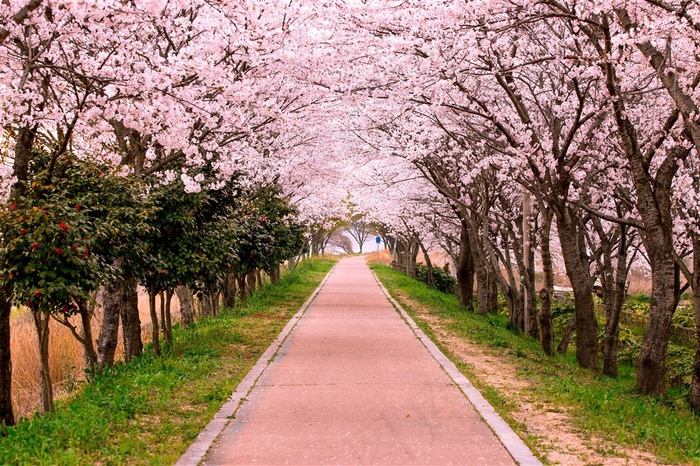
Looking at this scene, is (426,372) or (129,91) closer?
(129,91)

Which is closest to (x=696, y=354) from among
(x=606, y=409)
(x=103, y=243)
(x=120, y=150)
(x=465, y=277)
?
(x=606, y=409)

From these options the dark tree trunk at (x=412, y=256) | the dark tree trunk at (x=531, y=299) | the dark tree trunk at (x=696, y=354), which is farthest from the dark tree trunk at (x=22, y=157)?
the dark tree trunk at (x=412, y=256)

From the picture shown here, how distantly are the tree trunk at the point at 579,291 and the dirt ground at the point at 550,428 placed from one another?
7.87 ft

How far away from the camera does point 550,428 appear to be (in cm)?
728

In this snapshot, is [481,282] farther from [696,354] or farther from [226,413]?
[226,413]

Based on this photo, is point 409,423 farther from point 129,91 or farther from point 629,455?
point 129,91

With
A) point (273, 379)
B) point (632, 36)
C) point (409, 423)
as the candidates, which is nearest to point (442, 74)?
point (632, 36)

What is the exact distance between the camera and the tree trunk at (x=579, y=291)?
13.2m

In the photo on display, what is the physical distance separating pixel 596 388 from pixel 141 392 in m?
6.00

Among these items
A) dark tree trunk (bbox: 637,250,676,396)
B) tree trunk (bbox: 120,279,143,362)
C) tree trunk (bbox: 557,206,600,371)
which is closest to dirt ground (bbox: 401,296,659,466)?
dark tree trunk (bbox: 637,250,676,396)

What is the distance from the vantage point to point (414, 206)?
2900cm

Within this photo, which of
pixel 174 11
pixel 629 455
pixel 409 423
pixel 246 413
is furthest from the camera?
pixel 174 11

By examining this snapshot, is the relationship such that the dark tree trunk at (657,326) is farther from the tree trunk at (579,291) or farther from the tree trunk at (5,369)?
the tree trunk at (5,369)

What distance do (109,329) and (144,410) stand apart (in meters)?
4.52
